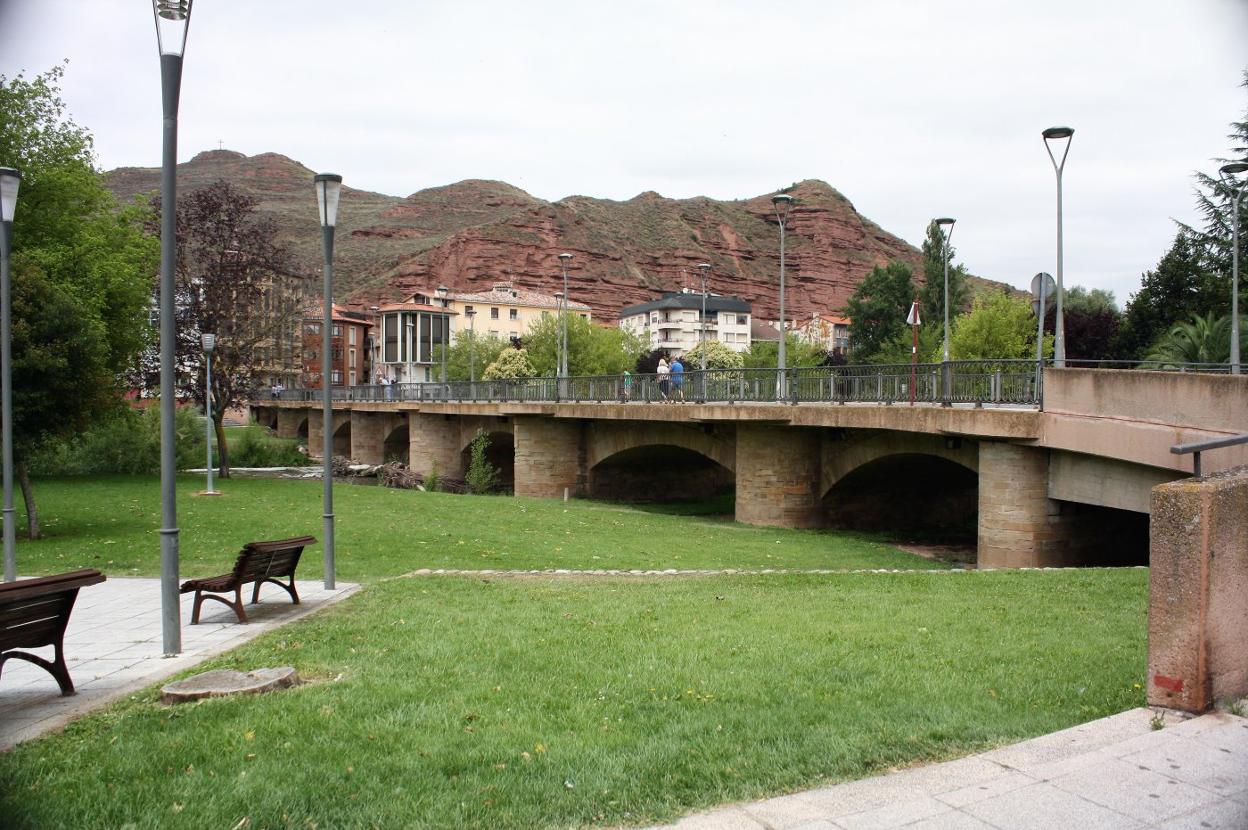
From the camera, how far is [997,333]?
45.9 metres

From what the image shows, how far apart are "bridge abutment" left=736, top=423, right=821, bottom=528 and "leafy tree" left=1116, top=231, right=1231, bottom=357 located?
21.8 meters

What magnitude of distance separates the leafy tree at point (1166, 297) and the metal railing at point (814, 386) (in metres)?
17.5

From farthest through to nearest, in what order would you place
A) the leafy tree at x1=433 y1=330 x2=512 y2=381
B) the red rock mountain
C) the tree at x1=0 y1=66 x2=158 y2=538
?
1. the red rock mountain
2. the leafy tree at x1=433 y1=330 x2=512 y2=381
3. the tree at x1=0 y1=66 x2=158 y2=538

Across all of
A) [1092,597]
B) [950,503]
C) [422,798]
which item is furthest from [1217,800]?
[950,503]

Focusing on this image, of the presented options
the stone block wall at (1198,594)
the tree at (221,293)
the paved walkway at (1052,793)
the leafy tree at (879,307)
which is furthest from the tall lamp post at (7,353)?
the leafy tree at (879,307)

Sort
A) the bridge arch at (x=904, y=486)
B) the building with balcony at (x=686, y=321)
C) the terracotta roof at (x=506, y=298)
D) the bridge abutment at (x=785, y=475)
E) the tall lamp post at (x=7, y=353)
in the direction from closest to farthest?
the tall lamp post at (x=7, y=353), the bridge arch at (x=904, y=486), the bridge abutment at (x=785, y=475), the terracotta roof at (x=506, y=298), the building with balcony at (x=686, y=321)

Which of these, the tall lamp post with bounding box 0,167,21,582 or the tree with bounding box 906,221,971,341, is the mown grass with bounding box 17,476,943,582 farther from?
the tree with bounding box 906,221,971,341

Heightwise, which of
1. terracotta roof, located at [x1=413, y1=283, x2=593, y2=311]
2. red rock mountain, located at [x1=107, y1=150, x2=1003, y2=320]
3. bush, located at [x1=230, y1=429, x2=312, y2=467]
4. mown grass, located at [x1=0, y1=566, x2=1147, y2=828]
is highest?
→ red rock mountain, located at [x1=107, y1=150, x2=1003, y2=320]

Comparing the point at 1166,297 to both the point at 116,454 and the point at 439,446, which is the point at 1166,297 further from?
the point at 116,454

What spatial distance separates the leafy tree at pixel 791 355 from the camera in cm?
6988

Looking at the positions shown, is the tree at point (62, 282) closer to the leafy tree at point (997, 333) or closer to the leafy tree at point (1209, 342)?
the leafy tree at point (1209, 342)

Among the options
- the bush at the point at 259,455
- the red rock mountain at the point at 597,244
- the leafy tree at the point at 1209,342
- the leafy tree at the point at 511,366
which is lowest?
the bush at the point at 259,455

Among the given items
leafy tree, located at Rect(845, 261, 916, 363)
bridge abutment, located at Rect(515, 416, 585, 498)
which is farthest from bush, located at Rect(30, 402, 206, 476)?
leafy tree, located at Rect(845, 261, 916, 363)

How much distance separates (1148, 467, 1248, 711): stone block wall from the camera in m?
5.01
